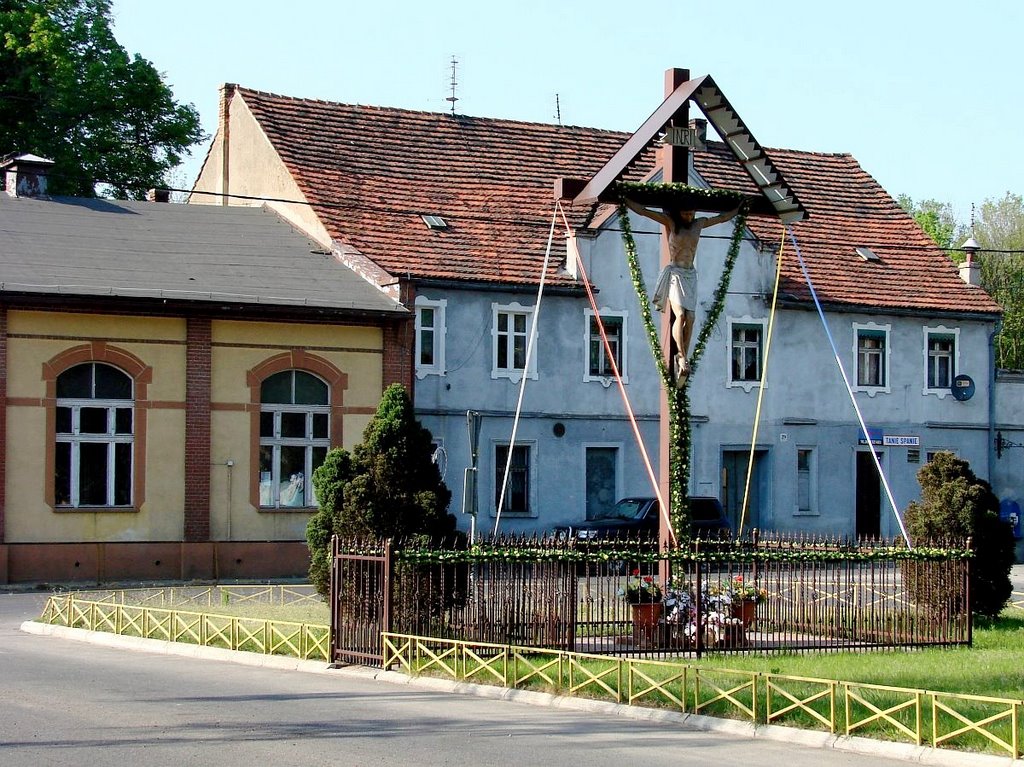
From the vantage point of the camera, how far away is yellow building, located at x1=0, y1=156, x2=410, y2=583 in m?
30.2

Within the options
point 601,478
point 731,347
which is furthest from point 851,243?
point 601,478

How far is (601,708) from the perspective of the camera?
14188mm

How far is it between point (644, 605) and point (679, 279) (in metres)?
4.18

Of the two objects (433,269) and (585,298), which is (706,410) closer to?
(585,298)

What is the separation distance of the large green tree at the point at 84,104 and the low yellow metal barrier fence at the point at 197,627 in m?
24.0

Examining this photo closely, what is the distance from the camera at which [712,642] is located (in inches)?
706

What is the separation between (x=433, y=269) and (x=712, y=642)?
59.5 feet

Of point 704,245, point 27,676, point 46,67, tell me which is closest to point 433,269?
point 704,245

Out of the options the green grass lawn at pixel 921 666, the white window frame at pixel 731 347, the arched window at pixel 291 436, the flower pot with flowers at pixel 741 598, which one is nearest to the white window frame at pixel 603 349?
the white window frame at pixel 731 347

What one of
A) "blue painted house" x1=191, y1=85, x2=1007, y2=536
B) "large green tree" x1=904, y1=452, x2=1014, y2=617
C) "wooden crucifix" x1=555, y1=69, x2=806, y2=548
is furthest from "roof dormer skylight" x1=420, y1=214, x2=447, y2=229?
"large green tree" x1=904, y1=452, x2=1014, y2=617

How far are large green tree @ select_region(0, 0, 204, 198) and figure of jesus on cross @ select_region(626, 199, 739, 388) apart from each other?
2740cm

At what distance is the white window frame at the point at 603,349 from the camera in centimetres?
3634

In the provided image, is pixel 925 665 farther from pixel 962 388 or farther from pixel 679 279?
pixel 962 388

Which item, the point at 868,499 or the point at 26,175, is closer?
the point at 26,175
